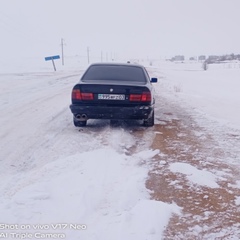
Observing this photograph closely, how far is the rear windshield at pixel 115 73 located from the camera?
24.7ft

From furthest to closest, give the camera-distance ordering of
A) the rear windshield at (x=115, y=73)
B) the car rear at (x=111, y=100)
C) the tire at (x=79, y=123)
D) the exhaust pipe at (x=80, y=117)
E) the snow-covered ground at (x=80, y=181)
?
the rear windshield at (x=115, y=73) < the tire at (x=79, y=123) < the exhaust pipe at (x=80, y=117) < the car rear at (x=111, y=100) < the snow-covered ground at (x=80, y=181)

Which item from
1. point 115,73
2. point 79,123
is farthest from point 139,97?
point 79,123

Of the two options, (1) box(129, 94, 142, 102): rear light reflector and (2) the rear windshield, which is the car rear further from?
(2) the rear windshield

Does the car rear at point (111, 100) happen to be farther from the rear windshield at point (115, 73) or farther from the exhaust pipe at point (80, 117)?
the rear windshield at point (115, 73)

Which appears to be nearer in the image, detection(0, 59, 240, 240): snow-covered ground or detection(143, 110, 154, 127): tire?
detection(0, 59, 240, 240): snow-covered ground

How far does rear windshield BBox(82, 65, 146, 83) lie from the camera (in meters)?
7.54

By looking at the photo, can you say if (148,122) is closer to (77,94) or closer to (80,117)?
(80,117)

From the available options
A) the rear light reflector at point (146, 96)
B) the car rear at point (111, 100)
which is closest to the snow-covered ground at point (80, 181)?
the car rear at point (111, 100)

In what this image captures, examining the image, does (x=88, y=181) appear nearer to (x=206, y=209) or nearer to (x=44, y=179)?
(x=44, y=179)

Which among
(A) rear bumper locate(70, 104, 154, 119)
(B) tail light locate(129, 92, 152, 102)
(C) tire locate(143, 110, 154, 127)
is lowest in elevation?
(C) tire locate(143, 110, 154, 127)

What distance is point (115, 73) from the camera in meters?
7.68

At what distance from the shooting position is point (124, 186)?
4.09 m

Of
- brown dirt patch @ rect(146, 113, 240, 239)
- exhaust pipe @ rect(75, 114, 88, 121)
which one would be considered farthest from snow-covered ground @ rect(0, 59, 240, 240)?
exhaust pipe @ rect(75, 114, 88, 121)

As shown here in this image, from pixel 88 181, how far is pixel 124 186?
49 cm
